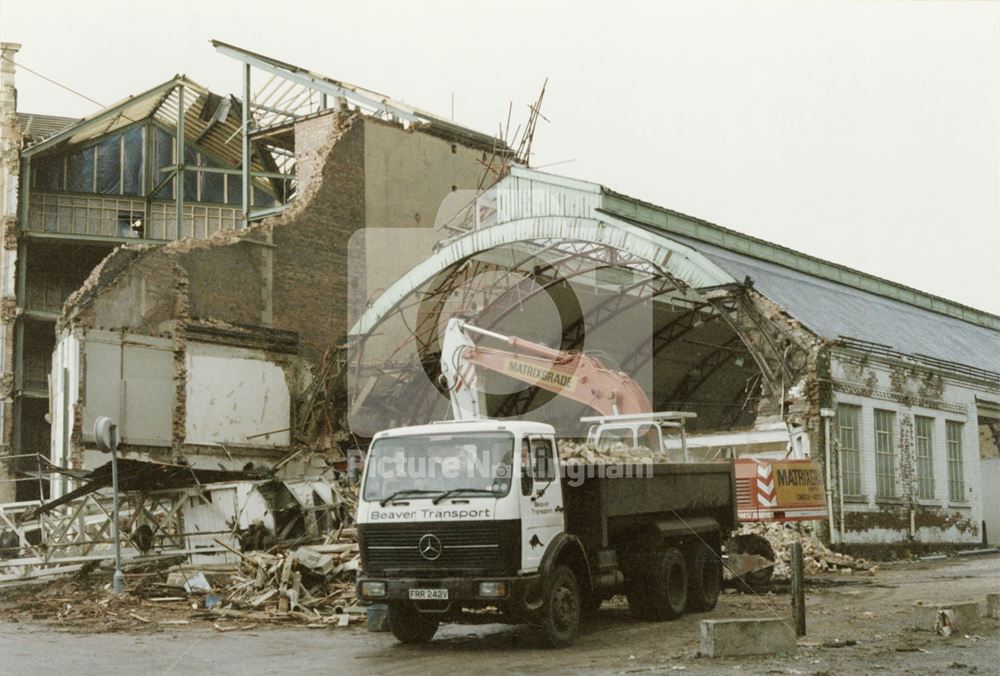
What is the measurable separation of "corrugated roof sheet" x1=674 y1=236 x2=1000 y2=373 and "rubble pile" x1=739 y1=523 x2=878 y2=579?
3.96 meters

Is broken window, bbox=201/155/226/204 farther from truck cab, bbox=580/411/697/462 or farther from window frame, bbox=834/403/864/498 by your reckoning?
truck cab, bbox=580/411/697/462

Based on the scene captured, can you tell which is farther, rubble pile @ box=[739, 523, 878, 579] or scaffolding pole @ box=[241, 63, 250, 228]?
scaffolding pole @ box=[241, 63, 250, 228]

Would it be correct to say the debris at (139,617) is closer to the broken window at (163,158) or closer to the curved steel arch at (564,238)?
the curved steel arch at (564,238)

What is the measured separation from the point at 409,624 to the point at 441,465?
178 cm

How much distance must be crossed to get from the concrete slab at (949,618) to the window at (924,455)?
46.5 feet

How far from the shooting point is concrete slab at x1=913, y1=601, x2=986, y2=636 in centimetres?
1165

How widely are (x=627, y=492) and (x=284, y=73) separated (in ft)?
76.4

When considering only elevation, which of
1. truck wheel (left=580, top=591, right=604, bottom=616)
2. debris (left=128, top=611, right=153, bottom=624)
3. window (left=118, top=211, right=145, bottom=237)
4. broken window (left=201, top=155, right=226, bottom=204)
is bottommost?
debris (left=128, top=611, right=153, bottom=624)

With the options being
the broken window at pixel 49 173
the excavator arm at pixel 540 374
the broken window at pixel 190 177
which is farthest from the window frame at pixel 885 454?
the broken window at pixel 49 173

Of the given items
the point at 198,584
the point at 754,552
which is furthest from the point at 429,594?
the point at 754,552

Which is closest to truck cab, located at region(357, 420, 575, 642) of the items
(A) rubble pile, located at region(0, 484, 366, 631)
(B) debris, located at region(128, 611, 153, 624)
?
(A) rubble pile, located at region(0, 484, 366, 631)

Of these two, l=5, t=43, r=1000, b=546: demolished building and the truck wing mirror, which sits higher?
l=5, t=43, r=1000, b=546: demolished building

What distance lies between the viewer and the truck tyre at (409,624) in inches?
469

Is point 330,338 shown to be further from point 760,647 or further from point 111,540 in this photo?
point 760,647
